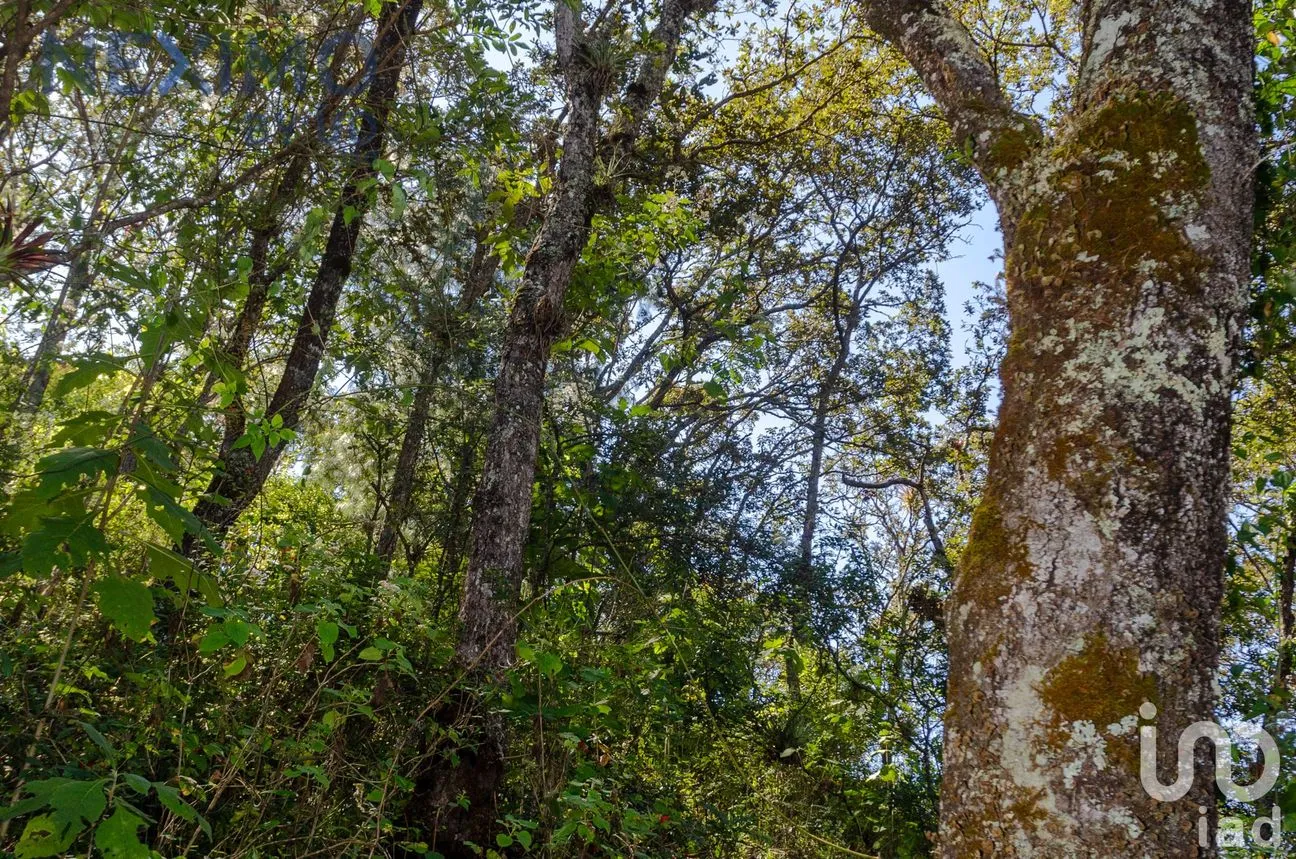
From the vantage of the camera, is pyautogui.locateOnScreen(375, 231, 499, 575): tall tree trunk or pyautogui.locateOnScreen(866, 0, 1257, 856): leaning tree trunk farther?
pyautogui.locateOnScreen(375, 231, 499, 575): tall tree trunk

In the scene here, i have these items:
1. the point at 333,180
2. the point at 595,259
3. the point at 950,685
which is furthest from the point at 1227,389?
the point at 595,259

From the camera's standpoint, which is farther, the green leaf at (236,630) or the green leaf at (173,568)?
the green leaf at (236,630)

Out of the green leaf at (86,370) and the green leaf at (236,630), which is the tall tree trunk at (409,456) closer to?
the green leaf at (236,630)

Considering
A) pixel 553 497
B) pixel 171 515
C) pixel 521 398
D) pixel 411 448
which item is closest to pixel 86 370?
pixel 171 515

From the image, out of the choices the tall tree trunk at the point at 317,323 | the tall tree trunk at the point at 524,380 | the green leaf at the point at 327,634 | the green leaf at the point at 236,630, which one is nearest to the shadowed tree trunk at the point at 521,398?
the tall tree trunk at the point at 524,380

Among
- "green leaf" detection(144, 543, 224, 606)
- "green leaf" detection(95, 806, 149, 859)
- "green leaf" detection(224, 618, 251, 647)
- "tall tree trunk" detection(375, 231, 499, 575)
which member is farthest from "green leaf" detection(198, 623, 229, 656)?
"tall tree trunk" detection(375, 231, 499, 575)

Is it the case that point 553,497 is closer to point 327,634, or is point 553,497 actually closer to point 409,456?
point 409,456

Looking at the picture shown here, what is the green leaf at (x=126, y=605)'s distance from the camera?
1.34 meters

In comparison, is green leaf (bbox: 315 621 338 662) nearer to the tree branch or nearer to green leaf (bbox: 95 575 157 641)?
green leaf (bbox: 95 575 157 641)

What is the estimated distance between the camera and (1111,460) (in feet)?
5.21

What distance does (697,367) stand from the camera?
33.2 feet

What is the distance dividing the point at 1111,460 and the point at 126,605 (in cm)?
190

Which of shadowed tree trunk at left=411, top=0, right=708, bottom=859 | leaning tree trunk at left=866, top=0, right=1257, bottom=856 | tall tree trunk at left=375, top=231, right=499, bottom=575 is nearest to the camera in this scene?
leaning tree trunk at left=866, top=0, right=1257, bottom=856

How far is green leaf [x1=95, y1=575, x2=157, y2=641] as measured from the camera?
134 centimetres
